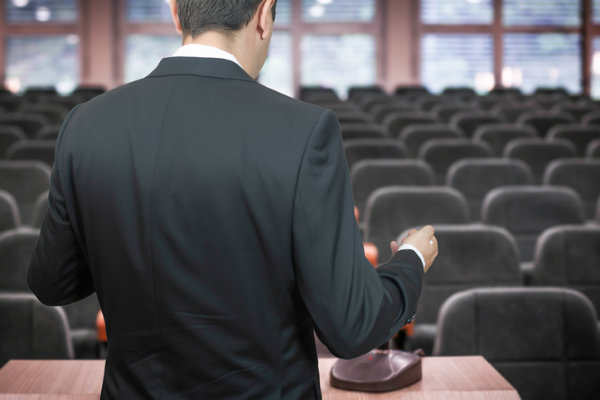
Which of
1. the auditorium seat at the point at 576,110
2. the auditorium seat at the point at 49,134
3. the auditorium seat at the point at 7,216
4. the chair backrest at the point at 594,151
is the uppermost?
the auditorium seat at the point at 576,110

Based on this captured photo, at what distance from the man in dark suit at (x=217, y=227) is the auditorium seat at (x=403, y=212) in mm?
2038

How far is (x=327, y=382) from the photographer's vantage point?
1290 millimetres

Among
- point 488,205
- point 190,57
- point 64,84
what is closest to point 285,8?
point 64,84

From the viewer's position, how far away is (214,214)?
83cm

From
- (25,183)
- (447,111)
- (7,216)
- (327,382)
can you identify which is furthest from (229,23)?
(447,111)

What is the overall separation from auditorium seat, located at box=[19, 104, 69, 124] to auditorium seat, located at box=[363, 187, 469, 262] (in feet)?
12.4

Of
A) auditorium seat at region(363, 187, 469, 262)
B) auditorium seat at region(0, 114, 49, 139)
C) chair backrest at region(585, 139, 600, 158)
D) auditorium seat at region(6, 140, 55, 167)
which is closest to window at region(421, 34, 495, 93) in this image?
chair backrest at region(585, 139, 600, 158)

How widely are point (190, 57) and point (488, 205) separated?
8.02 ft

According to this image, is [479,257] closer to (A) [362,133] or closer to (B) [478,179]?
(B) [478,179]

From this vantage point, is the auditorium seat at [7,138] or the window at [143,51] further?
the window at [143,51]

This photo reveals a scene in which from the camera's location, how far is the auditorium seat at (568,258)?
2.52 meters

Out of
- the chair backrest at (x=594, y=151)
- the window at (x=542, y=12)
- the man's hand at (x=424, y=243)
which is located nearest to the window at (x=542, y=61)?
the window at (x=542, y=12)

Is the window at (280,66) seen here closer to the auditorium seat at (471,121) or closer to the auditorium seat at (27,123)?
the auditorium seat at (471,121)

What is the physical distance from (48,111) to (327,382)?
544cm
